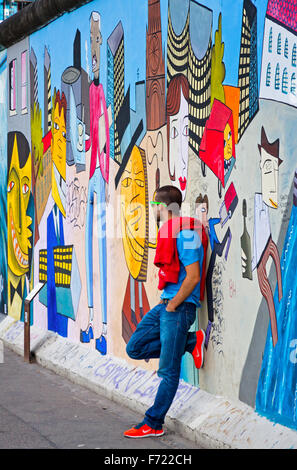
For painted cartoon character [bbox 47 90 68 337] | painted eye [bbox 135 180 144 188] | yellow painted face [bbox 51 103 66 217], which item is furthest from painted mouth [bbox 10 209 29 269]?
painted eye [bbox 135 180 144 188]

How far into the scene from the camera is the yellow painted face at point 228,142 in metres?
6.02

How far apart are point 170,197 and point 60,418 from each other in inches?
83.6

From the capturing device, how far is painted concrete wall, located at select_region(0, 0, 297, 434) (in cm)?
544

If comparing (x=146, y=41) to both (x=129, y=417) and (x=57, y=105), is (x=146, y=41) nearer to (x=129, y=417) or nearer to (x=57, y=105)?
(x=57, y=105)

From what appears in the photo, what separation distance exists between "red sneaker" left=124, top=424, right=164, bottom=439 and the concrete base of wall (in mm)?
212

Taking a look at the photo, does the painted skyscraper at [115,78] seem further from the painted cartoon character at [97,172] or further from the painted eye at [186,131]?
the painted eye at [186,131]

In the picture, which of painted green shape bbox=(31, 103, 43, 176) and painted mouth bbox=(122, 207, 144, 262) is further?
painted green shape bbox=(31, 103, 43, 176)

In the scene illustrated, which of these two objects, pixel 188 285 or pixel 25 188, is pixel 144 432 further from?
pixel 25 188

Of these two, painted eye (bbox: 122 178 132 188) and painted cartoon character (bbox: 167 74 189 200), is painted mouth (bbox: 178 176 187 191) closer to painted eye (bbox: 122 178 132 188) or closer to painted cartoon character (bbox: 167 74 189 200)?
painted cartoon character (bbox: 167 74 189 200)

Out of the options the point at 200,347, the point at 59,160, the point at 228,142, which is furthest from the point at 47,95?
the point at 200,347

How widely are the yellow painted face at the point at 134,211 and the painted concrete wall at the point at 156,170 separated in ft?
0.06

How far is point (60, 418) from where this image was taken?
6.75 m

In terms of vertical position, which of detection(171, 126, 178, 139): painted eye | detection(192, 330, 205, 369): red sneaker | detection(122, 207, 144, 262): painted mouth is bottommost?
detection(192, 330, 205, 369): red sneaker

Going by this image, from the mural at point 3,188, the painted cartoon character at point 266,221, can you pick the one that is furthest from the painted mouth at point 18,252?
the painted cartoon character at point 266,221
